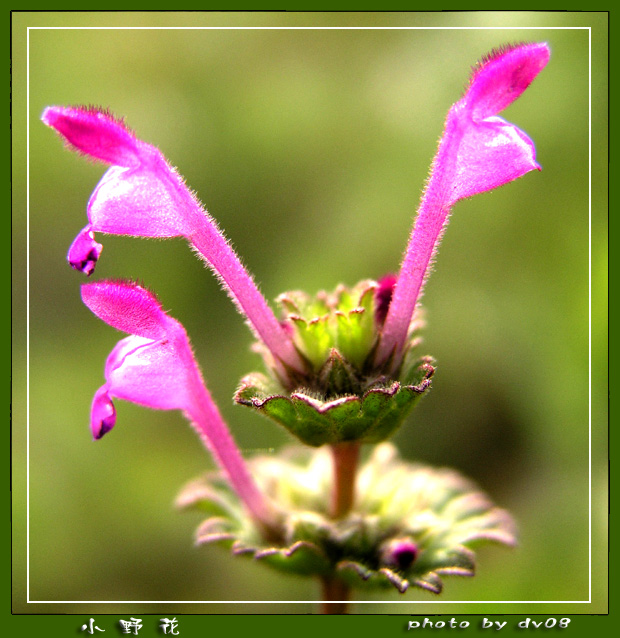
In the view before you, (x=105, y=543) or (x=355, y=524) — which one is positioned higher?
(x=355, y=524)

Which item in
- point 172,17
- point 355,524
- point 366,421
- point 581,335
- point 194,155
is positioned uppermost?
point 172,17

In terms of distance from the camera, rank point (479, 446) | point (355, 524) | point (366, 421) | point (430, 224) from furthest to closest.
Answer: point (479, 446), point (355, 524), point (430, 224), point (366, 421)

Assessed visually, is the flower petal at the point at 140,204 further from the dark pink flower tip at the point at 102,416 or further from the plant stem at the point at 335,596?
the plant stem at the point at 335,596

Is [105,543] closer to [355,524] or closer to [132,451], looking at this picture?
[132,451]

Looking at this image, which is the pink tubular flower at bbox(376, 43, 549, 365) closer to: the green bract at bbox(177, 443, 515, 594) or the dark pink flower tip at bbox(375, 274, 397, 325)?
the dark pink flower tip at bbox(375, 274, 397, 325)

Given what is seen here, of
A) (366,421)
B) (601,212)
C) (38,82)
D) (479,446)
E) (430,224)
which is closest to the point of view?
(366,421)

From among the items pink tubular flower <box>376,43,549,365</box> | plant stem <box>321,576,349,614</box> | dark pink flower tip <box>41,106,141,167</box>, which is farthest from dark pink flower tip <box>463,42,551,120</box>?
plant stem <box>321,576,349,614</box>

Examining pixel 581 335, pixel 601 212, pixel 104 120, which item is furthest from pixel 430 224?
pixel 581 335

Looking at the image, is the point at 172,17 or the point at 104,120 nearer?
the point at 104,120
